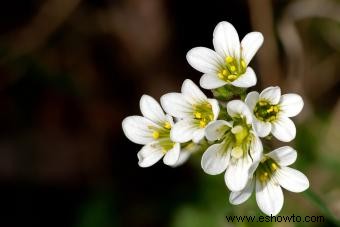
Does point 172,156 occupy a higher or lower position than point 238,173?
higher

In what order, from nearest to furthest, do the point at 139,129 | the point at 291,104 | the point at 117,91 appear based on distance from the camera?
1. the point at 291,104
2. the point at 139,129
3. the point at 117,91

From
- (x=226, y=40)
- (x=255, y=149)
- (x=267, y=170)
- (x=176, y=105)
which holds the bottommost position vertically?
(x=267, y=170)

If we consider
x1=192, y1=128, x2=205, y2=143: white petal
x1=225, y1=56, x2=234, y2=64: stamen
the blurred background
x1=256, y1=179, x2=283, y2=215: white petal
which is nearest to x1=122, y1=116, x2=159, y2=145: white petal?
x1=192, y1=128, x2=205, y2=143: white petal

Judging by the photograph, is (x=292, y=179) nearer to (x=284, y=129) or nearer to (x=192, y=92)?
A: (x=284, y=129)

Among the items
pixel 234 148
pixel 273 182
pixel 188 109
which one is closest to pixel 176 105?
pixel 188 109

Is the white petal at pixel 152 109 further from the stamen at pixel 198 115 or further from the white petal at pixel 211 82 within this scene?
the white petal at pixel 211 82

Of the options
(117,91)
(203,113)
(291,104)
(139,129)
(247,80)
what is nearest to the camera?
(247,80)

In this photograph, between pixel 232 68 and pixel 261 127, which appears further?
pixel 232 68

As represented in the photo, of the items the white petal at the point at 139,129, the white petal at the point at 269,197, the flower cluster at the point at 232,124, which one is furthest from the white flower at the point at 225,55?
the white petal at the point at 269,197
